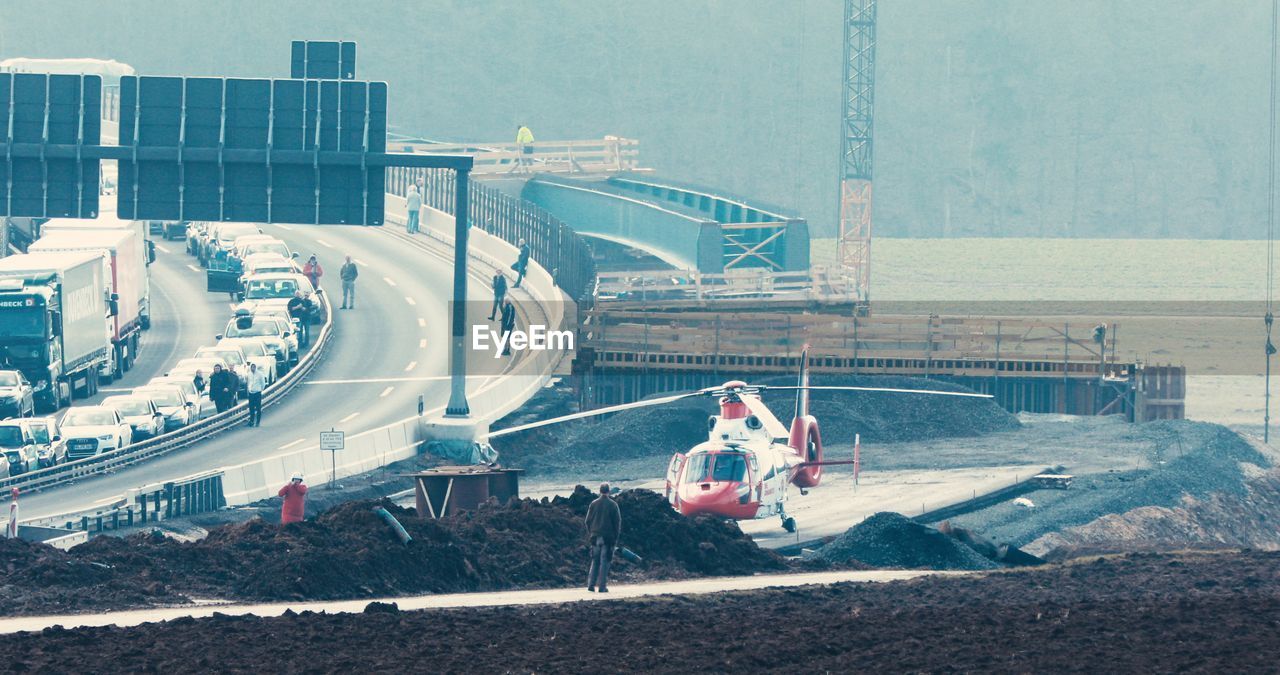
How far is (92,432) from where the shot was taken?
47.0 meters

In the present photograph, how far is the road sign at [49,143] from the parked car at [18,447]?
4799 mm

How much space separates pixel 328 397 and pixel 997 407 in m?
20.8

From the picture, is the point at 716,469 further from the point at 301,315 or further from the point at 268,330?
the point at 301,315

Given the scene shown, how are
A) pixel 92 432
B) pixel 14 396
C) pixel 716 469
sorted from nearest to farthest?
pixel 716 469, pixel 92 432, pixel 14 396

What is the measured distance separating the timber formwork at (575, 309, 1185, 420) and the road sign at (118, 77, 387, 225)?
19273 millimetres

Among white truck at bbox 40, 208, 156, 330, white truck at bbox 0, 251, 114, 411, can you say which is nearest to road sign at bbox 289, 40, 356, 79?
white truck at bbox 0, 251, 114, 411

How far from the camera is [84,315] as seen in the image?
176 feet

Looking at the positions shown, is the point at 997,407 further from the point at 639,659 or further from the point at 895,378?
the point at 639,659

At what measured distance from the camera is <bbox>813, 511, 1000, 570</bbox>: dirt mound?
111 feet

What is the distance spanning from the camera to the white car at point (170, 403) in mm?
50656

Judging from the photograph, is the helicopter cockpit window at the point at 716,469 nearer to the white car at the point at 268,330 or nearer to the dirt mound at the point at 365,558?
the dirt mound at the point at 365,558

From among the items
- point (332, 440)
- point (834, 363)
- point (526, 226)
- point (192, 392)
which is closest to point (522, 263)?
point (526, 226)

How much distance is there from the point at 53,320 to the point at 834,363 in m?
25.2

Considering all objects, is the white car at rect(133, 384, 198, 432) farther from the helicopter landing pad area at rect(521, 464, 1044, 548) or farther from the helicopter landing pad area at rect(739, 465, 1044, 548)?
the helicopter landing pad area at rect(739, 465, 1044, 548)
